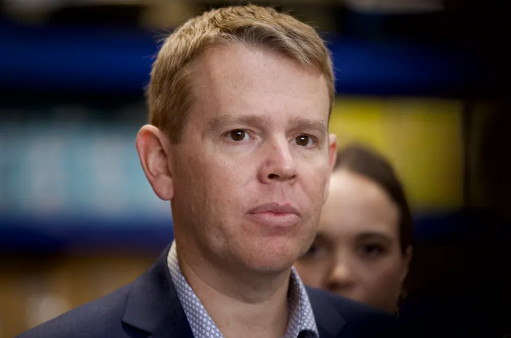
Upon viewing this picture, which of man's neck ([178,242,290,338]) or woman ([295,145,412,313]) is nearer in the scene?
man's neck ([178,242,290,338])

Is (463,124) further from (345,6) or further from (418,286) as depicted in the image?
(345,6)

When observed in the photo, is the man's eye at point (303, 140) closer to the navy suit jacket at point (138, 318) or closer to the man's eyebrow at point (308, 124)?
the man's eyebrow at point (308, 124)

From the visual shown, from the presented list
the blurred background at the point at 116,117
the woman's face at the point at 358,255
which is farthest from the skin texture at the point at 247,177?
the blurred background at the point at 116,117

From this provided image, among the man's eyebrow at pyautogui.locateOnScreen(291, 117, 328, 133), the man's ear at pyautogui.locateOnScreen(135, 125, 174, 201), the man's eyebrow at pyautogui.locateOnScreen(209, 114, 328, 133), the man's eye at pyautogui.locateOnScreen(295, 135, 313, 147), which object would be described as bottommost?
the man's ear at pyautogui.locateOnScreen(135, 125, 174, 201)

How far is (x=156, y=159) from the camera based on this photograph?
1356 mm

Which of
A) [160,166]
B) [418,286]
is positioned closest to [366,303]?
[418,286]

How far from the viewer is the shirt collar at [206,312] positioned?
1.26m

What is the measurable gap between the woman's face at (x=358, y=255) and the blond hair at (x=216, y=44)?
0.30m

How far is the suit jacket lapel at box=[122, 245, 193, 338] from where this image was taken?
124 centimetres

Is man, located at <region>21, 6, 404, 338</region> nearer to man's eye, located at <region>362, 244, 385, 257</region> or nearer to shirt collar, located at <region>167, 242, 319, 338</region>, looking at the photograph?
shirt collar, located at <region>167, 242, 319, 338</region>

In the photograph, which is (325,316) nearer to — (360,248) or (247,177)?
(360,248)

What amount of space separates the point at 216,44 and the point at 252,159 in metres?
0.23

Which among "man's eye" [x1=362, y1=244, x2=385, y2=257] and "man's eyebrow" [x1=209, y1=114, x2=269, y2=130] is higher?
"man's eyebrow" [x1=209, y1=114, x2=269, y2=130]

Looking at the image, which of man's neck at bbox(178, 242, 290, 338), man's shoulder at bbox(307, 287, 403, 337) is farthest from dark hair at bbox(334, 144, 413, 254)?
man's neck at bbox(178, 242, 290, 338)
